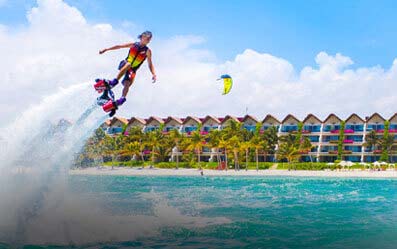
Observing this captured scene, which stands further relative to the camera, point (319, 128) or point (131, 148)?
point (319, 128)

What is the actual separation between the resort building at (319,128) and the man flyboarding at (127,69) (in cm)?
8403

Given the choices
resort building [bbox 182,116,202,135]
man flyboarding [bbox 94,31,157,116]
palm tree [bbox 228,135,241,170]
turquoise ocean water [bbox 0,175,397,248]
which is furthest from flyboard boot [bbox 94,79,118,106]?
resort building [bbox 182,116,202,135]

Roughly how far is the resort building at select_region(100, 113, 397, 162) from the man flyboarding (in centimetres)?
8403

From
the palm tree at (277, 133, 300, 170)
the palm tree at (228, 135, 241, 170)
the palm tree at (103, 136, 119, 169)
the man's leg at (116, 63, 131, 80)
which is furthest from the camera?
the palm tree at (103, 136, 119, 169)

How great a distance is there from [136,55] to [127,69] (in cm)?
60

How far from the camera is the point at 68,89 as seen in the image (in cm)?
1727

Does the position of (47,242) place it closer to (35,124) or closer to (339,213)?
(35,124)

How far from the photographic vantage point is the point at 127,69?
14.4 metres

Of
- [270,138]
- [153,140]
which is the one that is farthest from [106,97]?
[270,138]

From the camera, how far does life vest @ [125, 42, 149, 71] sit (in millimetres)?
13969

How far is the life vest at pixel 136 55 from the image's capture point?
550 inches

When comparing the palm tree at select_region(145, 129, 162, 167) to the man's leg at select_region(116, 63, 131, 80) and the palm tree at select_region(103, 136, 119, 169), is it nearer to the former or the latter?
the palm tree at select_region(103, 136, 119, 169)

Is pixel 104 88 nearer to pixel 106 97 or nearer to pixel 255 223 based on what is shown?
pixel 106 97

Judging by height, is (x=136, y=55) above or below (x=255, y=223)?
above
